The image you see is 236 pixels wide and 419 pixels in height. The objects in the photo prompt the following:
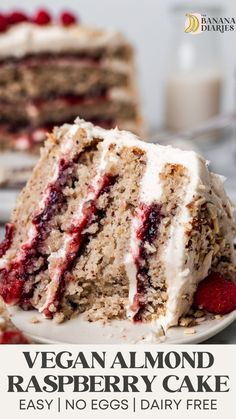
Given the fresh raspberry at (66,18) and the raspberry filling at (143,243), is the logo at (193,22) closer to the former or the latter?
the raspberry filling at (143,243)

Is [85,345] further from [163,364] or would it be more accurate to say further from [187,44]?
[187,44]

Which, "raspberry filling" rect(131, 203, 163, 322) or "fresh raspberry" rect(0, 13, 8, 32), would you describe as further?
"fresh raspberry" rect(0, 13, 8, 32)

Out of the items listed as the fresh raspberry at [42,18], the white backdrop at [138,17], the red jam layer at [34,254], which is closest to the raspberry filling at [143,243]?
the red jam layer at [34,254]

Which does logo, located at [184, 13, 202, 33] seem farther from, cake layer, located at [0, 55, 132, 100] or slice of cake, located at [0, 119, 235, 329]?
cake layer, located at [0, 55, 132, 100]

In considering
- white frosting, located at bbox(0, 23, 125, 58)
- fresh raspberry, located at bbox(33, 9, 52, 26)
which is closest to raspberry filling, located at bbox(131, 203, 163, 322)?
white frosting, located at bbox(0, 23, 125, 58)

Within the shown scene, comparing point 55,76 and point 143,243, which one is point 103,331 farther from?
point 55,76

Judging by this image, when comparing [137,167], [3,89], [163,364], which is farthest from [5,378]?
[3,89]
